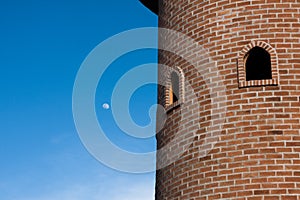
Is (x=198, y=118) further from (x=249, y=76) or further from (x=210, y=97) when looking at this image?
(x=249, y=76)

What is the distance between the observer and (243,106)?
40.6ft

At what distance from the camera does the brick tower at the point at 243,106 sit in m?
11.9

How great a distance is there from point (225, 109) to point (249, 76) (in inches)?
39.8

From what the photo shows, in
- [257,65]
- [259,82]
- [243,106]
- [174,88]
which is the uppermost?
[257,65]

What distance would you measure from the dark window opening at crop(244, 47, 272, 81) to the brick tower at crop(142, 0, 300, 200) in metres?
0.02

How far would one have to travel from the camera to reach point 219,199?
12.0 m

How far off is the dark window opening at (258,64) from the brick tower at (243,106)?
2 cm

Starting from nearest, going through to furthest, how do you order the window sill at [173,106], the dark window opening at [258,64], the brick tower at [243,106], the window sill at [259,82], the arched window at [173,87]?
the brick tower at [243,106], the window sill at [259,82], the dark window opening at [258,64], the window sill at [173,106], the arched window at [173,87]

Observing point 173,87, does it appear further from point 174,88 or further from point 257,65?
point 257,65

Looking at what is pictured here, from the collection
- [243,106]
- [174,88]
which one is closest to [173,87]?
[174,88]

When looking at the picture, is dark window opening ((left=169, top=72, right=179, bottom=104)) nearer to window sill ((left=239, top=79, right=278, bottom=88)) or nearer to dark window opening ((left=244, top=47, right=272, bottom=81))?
dark window opening ((left=244, top=47, right=272, bottom=81))

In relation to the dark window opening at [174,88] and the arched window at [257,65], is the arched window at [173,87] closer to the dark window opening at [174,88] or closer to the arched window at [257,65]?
the dark window opening at [174,88]

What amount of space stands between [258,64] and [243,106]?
1.22 m

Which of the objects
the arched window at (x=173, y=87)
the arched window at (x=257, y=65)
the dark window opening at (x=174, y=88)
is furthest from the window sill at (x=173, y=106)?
the arched window at (x=257, y=65)
